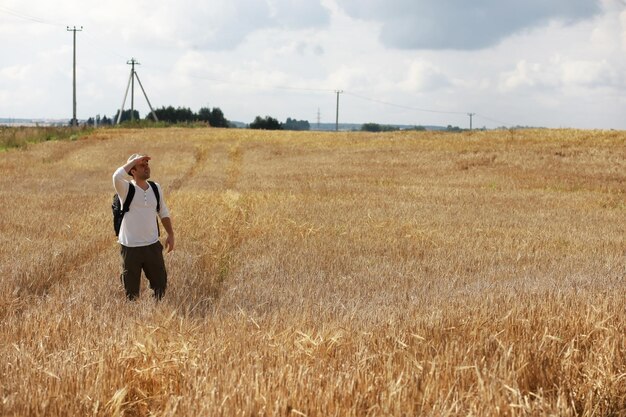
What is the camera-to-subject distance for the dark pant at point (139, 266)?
7609 mm

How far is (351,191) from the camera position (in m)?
22.8

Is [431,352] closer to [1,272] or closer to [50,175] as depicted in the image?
[1,272]

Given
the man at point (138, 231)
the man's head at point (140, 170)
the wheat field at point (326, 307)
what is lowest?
the wheat field at point (326, 307)

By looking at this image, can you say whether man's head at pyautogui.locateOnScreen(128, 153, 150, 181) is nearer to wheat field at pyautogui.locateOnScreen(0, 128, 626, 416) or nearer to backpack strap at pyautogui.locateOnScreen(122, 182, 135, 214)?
backpack strap at pyautogui.locateOnScreen(122, 182, 135, 214)

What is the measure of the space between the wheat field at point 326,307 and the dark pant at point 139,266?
0.17m

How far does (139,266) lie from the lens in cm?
768

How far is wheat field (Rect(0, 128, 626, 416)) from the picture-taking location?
413cm

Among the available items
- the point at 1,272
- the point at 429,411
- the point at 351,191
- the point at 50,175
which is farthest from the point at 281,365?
the point at 50,175

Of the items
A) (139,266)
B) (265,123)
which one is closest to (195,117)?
(265,123)

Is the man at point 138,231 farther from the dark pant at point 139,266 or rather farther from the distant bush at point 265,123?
the distant bush at point 265,123

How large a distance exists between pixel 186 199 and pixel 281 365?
47.3ft

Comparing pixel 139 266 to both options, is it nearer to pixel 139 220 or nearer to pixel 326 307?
pixel 139 220

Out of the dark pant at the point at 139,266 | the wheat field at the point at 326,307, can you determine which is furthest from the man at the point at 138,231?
the wheat field at the point at 326,307

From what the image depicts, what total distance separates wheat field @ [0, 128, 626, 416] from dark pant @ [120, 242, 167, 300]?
171 mm
